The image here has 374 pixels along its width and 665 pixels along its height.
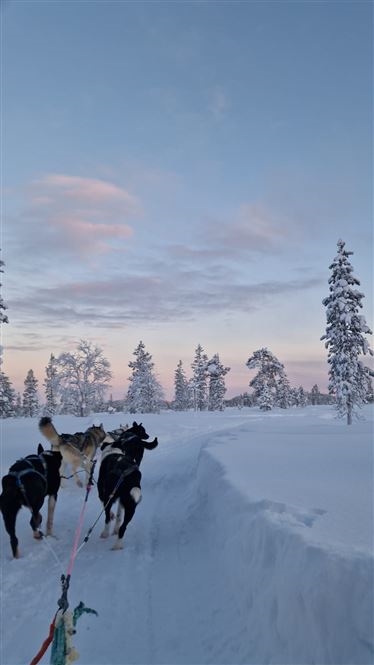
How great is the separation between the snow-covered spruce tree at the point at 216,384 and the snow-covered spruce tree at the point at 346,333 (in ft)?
144

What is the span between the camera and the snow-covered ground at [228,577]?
11.8ft

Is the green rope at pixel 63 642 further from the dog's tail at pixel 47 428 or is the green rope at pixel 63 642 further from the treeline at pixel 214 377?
the treeline at pixel 214 377

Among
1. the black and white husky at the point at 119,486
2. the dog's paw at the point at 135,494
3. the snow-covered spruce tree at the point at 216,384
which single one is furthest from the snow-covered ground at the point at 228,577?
the snow-covered spruce tree at the point at 216,384

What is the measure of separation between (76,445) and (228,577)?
7053 mm

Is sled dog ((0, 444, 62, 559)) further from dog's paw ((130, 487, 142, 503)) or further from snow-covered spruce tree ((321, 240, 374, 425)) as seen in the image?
snow-covered spruce tree ((321, 240, 374, 425))

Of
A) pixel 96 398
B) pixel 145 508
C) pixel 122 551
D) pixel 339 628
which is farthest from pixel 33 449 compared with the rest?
pixel 96 398

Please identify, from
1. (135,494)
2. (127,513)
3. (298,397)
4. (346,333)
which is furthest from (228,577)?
(298,397)

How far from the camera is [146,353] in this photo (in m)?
68.4

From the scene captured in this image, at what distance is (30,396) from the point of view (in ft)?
263

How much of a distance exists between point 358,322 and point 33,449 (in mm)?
26693

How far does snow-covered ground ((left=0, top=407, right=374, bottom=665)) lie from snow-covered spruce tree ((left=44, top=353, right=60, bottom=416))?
136 ft

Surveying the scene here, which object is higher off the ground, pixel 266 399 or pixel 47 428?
pixel 47 428

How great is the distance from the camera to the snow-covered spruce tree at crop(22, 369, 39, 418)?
7950cm

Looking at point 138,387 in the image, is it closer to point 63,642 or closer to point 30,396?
point 30,396
